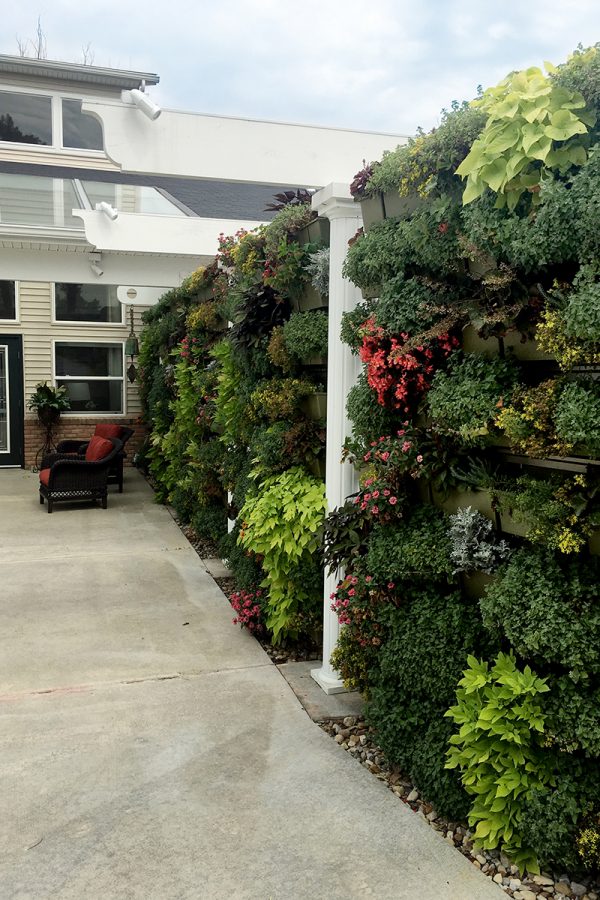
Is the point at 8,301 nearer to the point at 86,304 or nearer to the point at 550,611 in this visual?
the point at 86,304

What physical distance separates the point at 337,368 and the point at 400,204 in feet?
3.03

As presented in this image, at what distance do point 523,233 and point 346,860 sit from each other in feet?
6.87

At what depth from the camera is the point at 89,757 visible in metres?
3.20

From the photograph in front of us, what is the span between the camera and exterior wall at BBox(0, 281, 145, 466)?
480 inches

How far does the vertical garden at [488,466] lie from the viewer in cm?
214

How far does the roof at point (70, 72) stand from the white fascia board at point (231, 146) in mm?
8667

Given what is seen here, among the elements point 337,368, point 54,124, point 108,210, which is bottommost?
point 337,368

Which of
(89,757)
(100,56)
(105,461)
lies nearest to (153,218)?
(105,461)

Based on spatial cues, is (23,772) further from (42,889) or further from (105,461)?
(105,461)

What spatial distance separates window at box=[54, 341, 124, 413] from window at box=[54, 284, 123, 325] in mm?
444

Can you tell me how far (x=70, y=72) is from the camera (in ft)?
38.0

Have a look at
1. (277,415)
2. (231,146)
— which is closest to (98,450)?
(277,415)

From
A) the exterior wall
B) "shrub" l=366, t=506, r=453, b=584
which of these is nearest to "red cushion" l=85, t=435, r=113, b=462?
the exterior wall

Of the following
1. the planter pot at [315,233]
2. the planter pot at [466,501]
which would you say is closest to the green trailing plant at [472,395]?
the planter pot at [466,501]
